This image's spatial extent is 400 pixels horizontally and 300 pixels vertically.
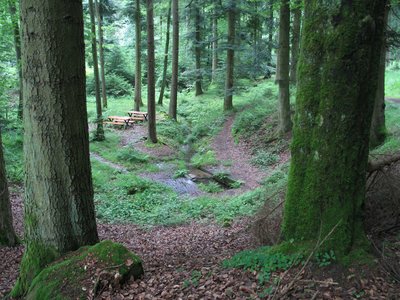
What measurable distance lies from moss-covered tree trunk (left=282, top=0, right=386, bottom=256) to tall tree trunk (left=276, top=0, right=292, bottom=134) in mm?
13046

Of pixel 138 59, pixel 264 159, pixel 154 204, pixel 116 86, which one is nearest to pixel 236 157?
pixel 264 159

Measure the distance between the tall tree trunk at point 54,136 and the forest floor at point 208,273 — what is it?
111 cm

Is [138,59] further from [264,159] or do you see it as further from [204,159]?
[264,159]

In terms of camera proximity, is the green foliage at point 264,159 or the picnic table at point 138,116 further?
the picnic table at point 138,116

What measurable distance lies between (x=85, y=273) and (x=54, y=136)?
69.2 inches

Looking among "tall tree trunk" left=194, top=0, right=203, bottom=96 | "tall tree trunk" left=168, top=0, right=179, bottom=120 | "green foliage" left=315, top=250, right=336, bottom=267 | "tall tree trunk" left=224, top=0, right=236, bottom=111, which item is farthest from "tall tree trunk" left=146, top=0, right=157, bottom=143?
"green foliage" left=315, top=250, right=336, bottom=267

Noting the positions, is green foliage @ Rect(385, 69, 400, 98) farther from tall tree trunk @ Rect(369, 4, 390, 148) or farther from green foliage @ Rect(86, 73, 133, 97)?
green foliage @ Rect(86, 73, 133, 97)

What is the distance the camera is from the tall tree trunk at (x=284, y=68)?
53.8ft

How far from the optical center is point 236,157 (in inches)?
709

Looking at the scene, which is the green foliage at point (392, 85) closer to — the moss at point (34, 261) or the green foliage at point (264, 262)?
the green foliage at point (264, 262)

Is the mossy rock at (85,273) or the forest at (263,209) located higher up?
the forest at (263,209)

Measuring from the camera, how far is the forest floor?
361cm

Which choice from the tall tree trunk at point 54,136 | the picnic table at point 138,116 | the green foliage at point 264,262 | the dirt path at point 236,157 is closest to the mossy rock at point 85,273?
the tall tree trunk at point 54,136

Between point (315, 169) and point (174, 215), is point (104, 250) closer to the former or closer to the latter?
point (315, 169)
